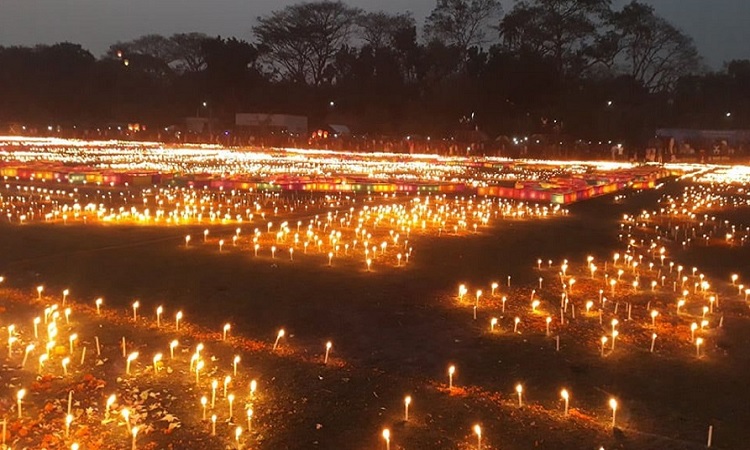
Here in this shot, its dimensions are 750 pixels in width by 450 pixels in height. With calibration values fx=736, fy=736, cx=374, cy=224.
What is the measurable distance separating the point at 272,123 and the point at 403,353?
64.0 metres

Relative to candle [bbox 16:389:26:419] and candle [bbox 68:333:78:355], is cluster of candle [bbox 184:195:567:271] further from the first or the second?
candle [bbox 16:389:26:419]

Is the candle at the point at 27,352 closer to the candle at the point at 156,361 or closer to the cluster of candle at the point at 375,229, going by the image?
the candle at the point at 156,361

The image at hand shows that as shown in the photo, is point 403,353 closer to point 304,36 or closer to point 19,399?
point 19,399

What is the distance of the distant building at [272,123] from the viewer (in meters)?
68.9

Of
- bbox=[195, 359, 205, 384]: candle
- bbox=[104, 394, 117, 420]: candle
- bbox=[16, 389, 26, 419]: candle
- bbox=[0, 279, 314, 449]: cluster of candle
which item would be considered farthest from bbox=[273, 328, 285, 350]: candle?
bbox=[16, 389, 26, 419]: candle

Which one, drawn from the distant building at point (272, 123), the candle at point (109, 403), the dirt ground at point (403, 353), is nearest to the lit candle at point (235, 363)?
the dirt ground at point (403, 353)

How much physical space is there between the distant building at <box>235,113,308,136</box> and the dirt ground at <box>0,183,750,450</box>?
5647 centimetres

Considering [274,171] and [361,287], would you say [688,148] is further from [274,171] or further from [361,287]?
[361,287]

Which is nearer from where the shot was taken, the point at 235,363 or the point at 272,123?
the point at 235,363

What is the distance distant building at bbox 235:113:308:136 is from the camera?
68875 mm

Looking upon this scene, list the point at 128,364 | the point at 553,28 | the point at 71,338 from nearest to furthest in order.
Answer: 1. the point at 128,364
2. the point at 71,338
3. the point at 553,28

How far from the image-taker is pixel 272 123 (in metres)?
69.8

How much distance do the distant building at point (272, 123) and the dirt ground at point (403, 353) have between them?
56.5 meters

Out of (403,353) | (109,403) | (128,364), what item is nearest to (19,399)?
A: (109,403)
